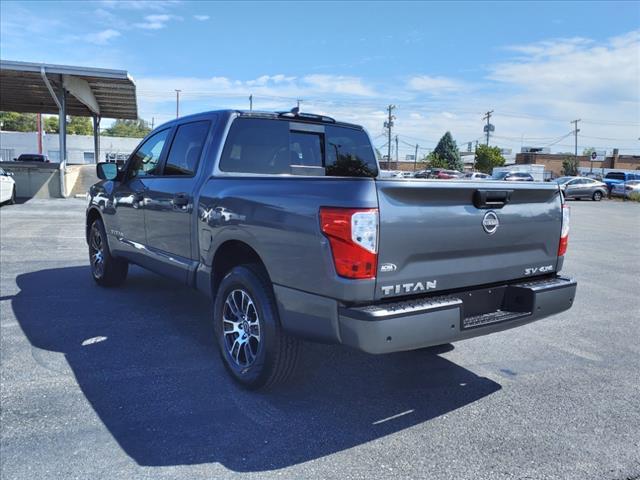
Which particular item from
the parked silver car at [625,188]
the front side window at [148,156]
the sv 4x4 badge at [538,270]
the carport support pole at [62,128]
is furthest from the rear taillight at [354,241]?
the parked silver car at [625,188]

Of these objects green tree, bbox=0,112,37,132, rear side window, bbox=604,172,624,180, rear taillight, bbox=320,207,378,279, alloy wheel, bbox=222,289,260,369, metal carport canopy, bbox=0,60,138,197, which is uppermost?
green tree, bbox=0,112,37,132

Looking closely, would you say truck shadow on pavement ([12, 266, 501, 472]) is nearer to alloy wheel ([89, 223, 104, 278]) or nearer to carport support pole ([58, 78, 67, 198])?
alloy wheel ([89, 223, 104, 278])

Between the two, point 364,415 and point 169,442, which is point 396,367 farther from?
point 169,442

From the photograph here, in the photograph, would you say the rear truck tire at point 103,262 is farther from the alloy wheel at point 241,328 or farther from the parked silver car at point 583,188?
the parked silver car at point 583,188

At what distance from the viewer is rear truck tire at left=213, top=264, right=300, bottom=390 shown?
11.0 feet

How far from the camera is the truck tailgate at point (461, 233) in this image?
2.89m

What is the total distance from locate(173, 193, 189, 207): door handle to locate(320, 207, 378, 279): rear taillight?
192 centimetres

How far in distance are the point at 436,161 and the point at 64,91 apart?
200ft

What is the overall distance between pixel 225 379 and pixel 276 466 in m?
1.20

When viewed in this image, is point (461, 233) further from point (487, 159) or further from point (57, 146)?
point (487, 159)

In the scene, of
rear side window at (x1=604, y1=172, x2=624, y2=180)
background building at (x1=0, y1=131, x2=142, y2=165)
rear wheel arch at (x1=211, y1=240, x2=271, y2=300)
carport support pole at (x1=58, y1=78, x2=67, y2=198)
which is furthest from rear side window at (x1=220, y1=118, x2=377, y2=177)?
background building at (x1=0, y1=131, x2=142, y2=165)

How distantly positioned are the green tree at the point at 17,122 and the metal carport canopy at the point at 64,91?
3125 inches

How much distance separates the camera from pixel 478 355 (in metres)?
4.54

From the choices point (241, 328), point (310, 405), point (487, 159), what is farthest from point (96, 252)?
point (487, 159)
